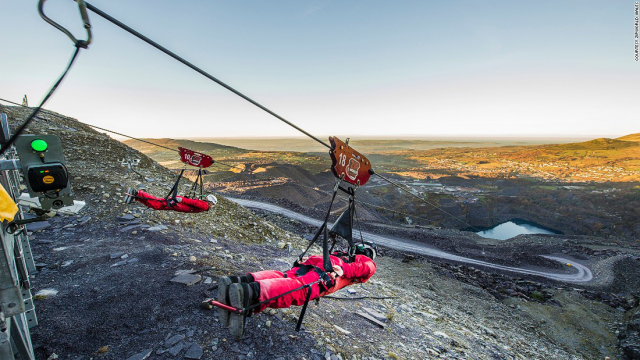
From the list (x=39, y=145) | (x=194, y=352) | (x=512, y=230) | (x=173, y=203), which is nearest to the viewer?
(x=39, y=145)

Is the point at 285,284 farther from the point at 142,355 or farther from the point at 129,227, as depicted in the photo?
the point at 129,227

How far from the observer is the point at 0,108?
1748 centimetres

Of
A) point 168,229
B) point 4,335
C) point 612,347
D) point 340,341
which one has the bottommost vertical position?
point 612,347

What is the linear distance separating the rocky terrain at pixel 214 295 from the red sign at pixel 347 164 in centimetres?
325

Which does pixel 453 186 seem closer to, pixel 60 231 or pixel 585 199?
pixel 585 199

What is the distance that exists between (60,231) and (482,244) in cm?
2944

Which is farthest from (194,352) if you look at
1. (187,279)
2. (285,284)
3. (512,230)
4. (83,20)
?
(512,230)

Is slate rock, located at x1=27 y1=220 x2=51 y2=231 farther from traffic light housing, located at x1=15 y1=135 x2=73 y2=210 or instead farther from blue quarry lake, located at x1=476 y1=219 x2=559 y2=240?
blue quarry lake, located at x1=476 y1=219 x2=559 y2=240

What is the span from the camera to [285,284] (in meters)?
3.66

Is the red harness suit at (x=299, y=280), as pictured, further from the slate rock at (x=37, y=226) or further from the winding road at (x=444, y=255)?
the winding road at (x=444, y=255)

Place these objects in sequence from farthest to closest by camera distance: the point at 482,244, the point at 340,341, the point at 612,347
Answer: the point at 482,244 < the point at 612,347 < the point at 340,341

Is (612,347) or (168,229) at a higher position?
(168,229)

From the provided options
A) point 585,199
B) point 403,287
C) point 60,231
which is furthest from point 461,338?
point 585,199

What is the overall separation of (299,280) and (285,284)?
1.17ft
